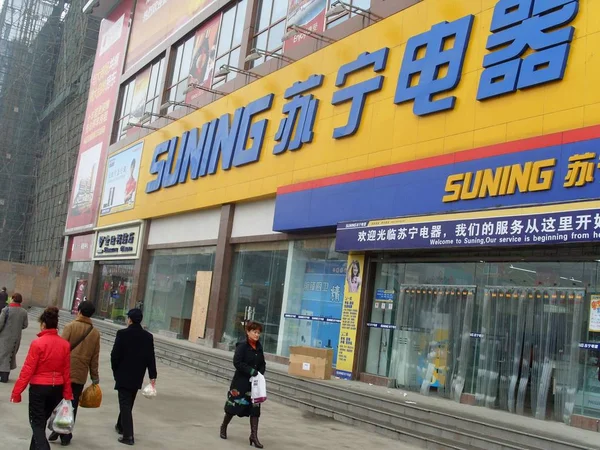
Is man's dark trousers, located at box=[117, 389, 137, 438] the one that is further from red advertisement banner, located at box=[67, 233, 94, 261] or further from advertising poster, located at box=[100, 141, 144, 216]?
red advertisement banner, located at box=[67, 233, 94, 261]

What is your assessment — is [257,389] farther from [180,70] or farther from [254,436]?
[180,70]

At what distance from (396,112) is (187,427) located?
8.23 meters

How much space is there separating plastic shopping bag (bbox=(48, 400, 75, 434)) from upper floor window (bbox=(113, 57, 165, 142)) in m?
22.3

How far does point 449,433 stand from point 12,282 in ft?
107

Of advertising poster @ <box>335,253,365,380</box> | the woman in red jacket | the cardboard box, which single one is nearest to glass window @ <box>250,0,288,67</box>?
advertising poster @ <box>335,253,365,380</box>

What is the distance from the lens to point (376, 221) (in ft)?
42.9

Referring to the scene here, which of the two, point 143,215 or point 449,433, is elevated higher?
point 143,215

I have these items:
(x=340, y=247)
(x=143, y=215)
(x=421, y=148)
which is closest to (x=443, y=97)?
(x=421, y=148)

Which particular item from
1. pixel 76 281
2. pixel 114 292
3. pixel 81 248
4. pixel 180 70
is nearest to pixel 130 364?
pixel 180 70

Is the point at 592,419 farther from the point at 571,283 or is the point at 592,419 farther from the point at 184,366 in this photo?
the point at 184,366

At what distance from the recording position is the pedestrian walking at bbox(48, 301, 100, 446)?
22.2ft

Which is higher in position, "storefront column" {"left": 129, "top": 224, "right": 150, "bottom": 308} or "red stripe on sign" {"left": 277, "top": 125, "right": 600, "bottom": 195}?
"red stripe on sign" {"left": 277, "top": 125, "right": 600, "bottom": 195}

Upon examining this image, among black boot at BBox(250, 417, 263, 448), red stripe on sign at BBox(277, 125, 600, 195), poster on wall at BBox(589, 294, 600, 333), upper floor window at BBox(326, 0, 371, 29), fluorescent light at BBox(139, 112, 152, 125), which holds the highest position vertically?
upper floor window at BBox(326, 0, 371, 29)

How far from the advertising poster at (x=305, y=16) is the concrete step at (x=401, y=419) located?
9.47m
